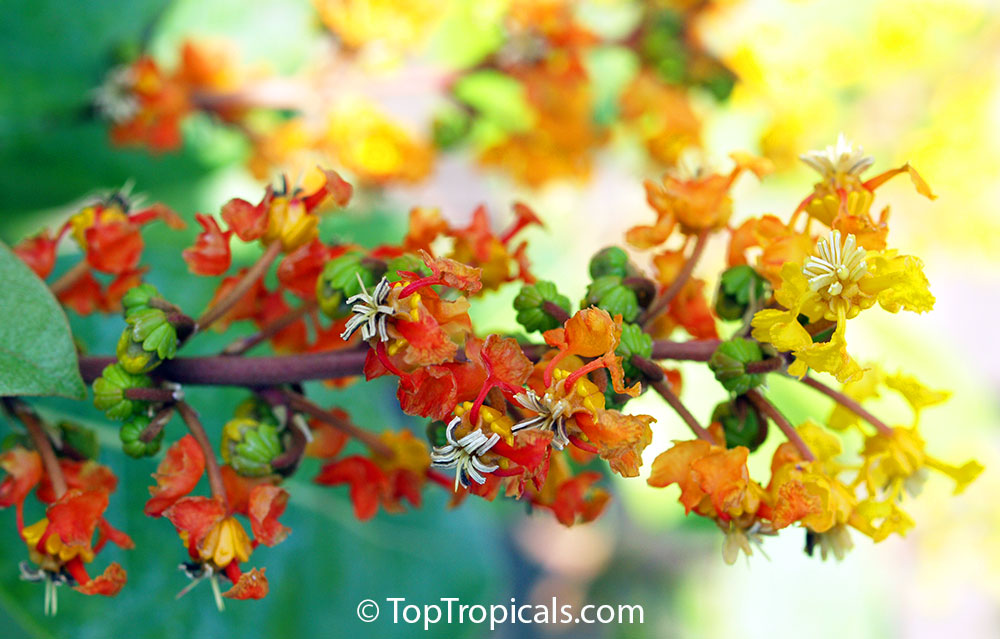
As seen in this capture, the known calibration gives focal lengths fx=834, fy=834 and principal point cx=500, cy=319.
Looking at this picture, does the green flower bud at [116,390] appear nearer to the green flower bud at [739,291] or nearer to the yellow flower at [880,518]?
the green flower bud at [739,291]

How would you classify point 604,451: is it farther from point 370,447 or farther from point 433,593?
point 433,593

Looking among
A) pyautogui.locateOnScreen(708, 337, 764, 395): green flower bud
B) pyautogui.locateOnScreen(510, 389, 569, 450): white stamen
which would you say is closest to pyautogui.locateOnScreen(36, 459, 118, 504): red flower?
pyautogui.locateOnScreen(510, 389, 569, 450): white stamen

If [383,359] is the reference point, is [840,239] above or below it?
above

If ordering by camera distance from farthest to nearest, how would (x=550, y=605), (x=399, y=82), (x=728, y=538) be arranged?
(x=550, y=605) → (x=399, y=82) → (x=728, y=538)

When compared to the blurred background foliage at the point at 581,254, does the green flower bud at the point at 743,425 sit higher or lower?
lower

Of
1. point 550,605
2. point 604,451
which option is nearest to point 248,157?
point 604,451

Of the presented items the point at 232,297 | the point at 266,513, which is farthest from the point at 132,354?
the point at 266,513

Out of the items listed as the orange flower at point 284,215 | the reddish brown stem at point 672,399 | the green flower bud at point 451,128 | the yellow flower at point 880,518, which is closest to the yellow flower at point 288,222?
the orange flower at point 284,215
